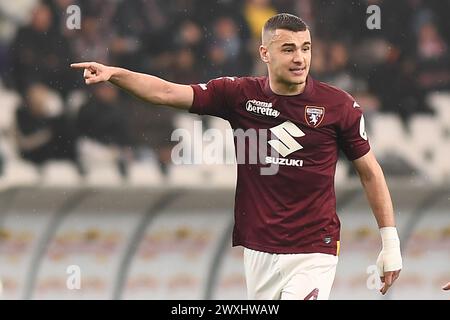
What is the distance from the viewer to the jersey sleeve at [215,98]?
301 inches

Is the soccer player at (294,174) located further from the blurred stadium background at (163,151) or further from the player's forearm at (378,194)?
the blurred stadium background at (163,151)

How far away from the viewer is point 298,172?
745 centimetres

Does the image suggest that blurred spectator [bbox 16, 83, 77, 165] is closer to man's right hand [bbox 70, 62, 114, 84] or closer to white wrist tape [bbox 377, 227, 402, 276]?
man's right hand [bbox 70, 62, 114, 84]

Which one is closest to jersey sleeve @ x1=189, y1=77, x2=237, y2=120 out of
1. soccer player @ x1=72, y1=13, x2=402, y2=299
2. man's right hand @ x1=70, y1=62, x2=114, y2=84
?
soccer player @ x1=72, y1=13, x2=402, y2=299

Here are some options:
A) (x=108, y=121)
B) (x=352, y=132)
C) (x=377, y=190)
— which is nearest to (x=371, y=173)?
(x=377, y=190)

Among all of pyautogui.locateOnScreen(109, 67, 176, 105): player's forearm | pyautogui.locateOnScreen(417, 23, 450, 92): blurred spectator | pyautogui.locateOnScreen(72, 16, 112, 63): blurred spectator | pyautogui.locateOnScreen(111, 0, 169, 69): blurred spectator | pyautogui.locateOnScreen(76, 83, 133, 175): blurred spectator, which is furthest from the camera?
pyautogui.locateOnScreen(417, 23, 450, 92): blurred spectator

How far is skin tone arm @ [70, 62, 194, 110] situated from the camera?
23.7 ft

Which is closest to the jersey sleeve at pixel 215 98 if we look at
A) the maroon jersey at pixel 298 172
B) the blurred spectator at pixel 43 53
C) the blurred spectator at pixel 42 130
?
the maroon jersey at pixel 298 172

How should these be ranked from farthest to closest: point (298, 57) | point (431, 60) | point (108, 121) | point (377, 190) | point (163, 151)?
point (431, 60), point (108, 121), point (163, 151), point (377, 190), point (298, 57)

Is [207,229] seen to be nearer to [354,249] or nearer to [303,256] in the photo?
[354,249]

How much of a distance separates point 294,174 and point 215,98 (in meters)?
0.67

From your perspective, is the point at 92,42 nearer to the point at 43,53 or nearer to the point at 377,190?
the point at 43,53

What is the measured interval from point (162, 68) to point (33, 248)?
1789 millimetres
